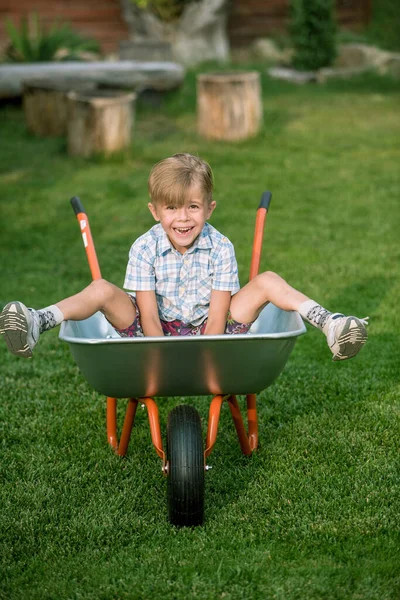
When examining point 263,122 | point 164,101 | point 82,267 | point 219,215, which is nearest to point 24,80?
point 164,101

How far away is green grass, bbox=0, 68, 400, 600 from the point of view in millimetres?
2432

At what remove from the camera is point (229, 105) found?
28.8ft

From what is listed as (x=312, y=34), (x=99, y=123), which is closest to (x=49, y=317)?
(x=99, y=123)

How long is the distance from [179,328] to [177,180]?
0.58m

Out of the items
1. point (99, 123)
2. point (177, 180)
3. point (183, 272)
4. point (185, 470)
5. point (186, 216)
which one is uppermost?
point (177, 180)

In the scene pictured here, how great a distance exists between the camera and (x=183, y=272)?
3.07 metres

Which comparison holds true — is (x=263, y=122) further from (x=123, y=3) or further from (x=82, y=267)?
(x=123, y=3)

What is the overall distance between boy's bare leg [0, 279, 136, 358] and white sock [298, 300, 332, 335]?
0.64 metres

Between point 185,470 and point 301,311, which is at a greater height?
point 301,311

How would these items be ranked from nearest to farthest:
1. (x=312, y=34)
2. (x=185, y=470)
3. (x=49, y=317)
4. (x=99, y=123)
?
(x=185, y=470)
(x=49, y=317)
(x=99, y=123)
(x=312, y=34)

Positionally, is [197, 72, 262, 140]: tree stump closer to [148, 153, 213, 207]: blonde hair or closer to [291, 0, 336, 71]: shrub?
[291, 0, 336, 71]: shrub

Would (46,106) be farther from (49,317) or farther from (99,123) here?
(49,317)

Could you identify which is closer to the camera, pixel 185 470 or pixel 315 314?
pixel 185 470

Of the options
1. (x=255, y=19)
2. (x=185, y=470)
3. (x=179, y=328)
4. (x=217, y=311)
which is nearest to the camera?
(x=185, y=470)
